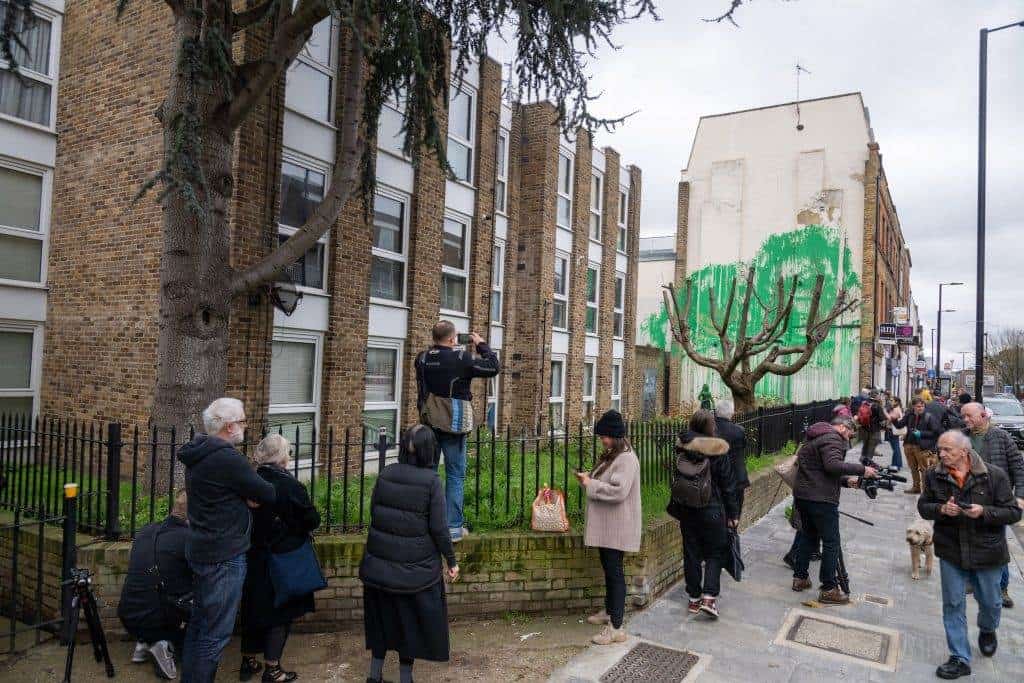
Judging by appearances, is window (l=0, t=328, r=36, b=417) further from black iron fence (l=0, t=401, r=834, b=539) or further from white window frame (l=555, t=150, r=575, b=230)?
white window frame (l=555, t=150, r=575, b=230)

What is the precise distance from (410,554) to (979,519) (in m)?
4.03

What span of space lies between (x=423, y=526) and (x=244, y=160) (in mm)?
6180

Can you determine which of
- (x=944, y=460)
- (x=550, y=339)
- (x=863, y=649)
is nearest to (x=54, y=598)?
(x=863, y=649)

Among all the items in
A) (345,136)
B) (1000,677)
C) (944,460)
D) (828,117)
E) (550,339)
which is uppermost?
(828,117)

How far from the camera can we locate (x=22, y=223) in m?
9.24

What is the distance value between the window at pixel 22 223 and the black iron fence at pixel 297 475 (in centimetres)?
212

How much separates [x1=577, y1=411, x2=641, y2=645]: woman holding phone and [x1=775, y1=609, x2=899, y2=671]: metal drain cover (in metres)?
1.37

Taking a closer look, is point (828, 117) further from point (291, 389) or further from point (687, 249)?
point (291, 389)

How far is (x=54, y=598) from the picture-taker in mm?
5703

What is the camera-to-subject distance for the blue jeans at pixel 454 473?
5648mm

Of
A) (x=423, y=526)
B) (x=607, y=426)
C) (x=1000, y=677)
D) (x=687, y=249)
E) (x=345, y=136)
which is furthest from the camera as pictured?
(x=687, y=249)

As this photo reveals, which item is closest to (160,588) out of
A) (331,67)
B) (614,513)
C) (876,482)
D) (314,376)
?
(614,513)

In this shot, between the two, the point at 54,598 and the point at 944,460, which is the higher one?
the point at 944,460

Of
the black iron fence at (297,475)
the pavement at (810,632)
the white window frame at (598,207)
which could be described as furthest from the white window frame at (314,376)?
the white window frame at (598,207)
